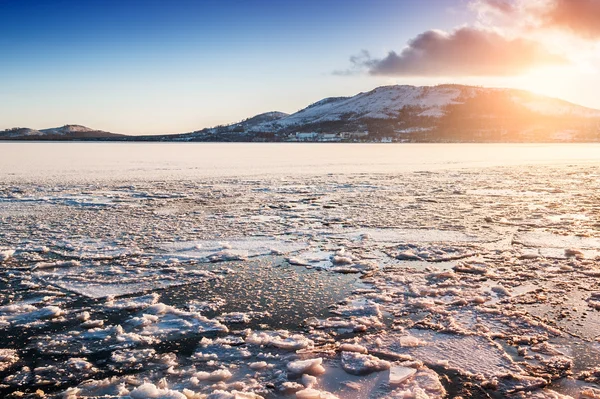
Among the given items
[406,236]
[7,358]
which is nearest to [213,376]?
[7,358]

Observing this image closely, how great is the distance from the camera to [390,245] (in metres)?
6.65

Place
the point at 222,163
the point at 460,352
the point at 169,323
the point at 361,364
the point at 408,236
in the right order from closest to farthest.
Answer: the point at 361,364
the point at 460,352
the point at 169,323
the point at 408,236
the point at 222,163

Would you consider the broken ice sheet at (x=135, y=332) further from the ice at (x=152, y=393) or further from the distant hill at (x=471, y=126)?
the distant hill at (x=471, y=126)

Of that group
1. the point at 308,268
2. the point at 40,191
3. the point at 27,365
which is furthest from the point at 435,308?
the point at 40,191

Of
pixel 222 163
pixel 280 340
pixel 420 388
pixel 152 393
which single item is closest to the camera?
pixel 152 393

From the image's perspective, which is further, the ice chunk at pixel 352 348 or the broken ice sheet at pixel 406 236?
the broken ice sheet at pixel 406 236

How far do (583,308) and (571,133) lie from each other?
16292cm

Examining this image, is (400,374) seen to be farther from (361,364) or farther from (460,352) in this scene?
(460,352)

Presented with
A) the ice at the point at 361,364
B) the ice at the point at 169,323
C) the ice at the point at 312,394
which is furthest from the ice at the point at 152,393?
→ the ice at the point at 361,364

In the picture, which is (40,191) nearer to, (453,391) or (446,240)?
(446,240)

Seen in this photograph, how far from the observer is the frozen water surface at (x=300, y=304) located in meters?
3.00

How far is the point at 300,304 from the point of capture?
4.34m

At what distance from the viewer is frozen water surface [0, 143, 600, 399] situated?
3002 millimetres

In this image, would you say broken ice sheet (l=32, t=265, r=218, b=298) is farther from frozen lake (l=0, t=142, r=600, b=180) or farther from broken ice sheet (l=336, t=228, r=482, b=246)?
frozen lake (l=0, t=142, r=600, b=180)
